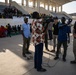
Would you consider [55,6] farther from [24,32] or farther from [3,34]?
[24,32]

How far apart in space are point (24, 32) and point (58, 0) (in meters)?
48.5

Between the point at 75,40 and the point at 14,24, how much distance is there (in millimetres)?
14748

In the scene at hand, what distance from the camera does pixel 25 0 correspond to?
152 feet

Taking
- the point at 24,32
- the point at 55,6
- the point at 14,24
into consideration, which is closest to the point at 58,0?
the point at 55,6

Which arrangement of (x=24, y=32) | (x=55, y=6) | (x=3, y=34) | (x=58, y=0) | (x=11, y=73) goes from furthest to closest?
(x=55, y=6) < (x=58, y=0) < (x=3, y=34) < (x=24, y=32) < (x=11, y=73)

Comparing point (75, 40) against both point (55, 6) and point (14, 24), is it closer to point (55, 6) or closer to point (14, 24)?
point (14, 24)

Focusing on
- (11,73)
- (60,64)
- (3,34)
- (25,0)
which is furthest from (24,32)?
(25,0)

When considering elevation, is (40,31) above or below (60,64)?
above

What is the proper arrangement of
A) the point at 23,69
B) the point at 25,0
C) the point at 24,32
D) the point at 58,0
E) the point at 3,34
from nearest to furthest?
the point at 23,69, the point at 24,32, the point at 3,34, the point at 25,0, the point at 58,0

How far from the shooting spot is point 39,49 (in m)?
6.90

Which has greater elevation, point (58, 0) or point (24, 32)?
point (58, 0)

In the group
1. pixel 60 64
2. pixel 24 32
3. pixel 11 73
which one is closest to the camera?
pixel 11 73

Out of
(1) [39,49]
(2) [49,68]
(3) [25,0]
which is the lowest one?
(2) [49,68]

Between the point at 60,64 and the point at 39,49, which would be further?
the point at 60,64
